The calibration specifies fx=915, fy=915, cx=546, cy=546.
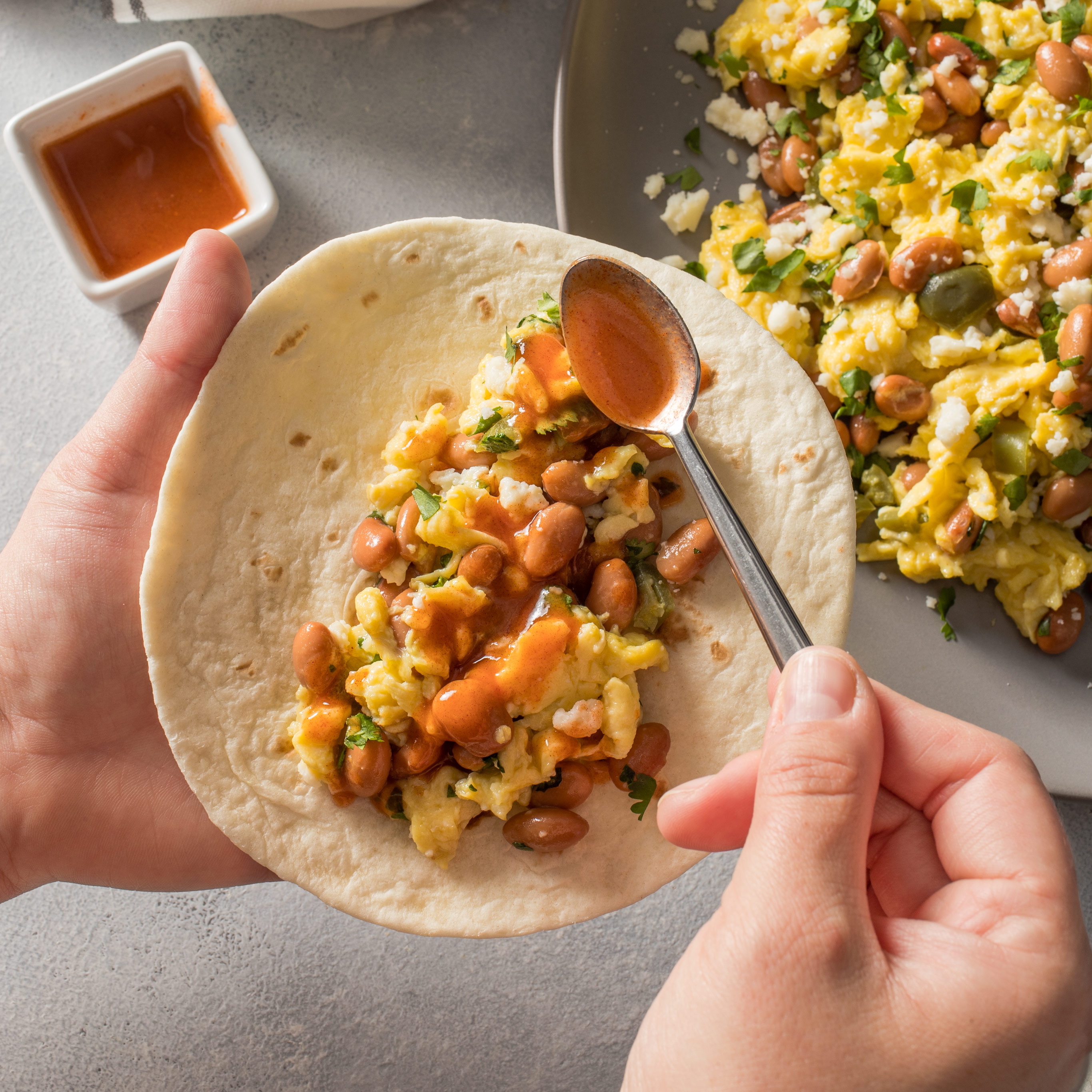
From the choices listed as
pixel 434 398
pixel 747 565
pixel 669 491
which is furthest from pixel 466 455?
pixel 747 565

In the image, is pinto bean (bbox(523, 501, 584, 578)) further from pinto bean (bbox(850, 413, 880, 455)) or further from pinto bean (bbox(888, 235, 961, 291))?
pinto bean (bbox(888, 235, 961, 291))

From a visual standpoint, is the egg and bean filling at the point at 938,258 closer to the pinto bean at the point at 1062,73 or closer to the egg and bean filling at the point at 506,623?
the pinto bean at the point at 1062,73

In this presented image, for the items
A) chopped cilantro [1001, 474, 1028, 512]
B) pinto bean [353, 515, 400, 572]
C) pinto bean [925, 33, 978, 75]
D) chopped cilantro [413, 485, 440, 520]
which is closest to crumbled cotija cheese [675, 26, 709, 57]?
pinto bean [925, 33, 978, 75]

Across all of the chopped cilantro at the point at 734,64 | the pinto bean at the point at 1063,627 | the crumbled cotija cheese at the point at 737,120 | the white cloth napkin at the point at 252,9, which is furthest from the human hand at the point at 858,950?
the white cloth napkin at the point at 252,9

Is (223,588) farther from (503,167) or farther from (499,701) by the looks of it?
(503,167)

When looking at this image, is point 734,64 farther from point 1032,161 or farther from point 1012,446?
point 1012,446

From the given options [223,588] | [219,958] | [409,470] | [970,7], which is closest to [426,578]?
[409,470]
